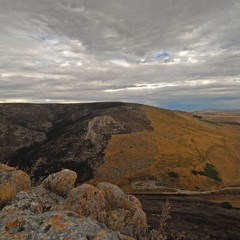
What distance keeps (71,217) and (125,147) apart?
6241cm

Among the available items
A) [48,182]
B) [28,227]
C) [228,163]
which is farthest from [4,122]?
[28,227]

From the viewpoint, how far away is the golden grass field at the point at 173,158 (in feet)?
193

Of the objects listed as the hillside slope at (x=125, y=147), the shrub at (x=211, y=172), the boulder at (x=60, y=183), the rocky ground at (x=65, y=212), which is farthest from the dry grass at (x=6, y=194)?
the shrub at (x=211, y=172)

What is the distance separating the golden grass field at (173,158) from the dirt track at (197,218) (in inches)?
441

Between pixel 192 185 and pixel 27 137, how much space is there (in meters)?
53.1

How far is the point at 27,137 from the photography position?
281 feet

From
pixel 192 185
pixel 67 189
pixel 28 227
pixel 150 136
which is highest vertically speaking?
pixel 28 227

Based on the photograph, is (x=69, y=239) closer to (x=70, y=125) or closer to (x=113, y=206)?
(x=113, y=206)

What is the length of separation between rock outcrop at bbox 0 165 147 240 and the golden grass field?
3968 centimetres

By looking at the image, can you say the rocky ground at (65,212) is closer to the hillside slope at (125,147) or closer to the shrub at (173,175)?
the hillside slope at (125,147)

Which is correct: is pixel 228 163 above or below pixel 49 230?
below

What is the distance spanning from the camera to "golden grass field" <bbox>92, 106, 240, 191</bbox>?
58.8 metres

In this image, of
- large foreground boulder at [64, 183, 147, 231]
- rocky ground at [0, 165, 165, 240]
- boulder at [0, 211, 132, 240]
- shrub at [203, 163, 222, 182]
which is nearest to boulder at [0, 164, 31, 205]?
rocky ground at [0, 165, 165, 240]

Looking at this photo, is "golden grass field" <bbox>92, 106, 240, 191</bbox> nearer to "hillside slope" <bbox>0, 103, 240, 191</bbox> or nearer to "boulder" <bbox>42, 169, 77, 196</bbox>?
"hillside slope" <bbox>0, 103, 240, 191</bbox>
